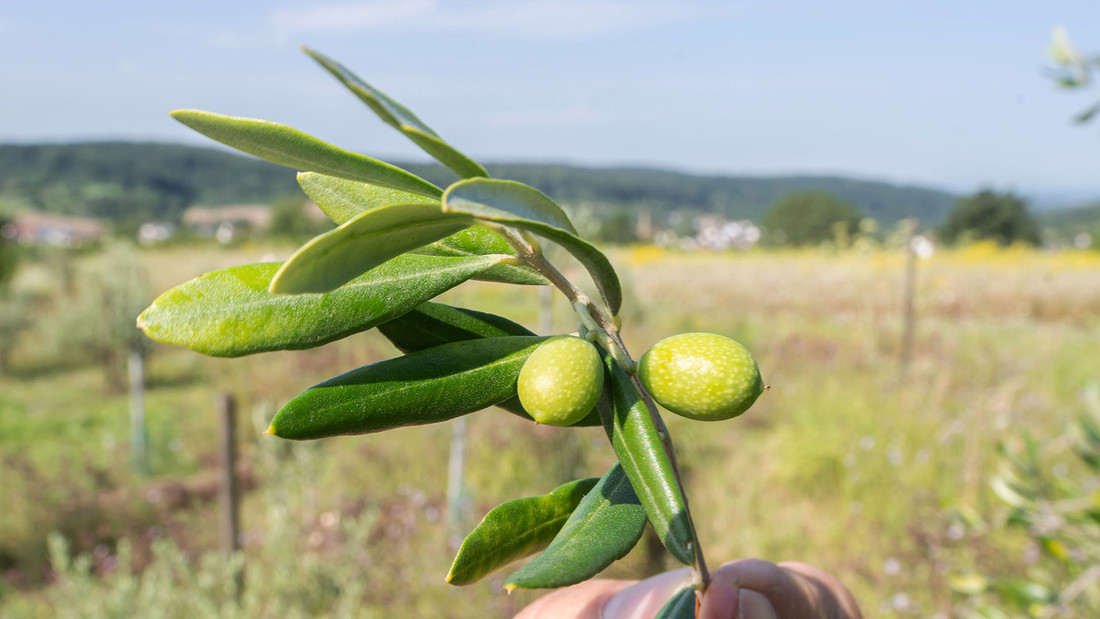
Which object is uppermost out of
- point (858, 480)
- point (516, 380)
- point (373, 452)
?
point (516, 380)

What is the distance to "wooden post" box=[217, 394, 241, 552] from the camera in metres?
2.85

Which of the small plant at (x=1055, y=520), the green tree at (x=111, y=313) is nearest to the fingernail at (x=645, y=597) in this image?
the small plant at (x=1055, y=520)

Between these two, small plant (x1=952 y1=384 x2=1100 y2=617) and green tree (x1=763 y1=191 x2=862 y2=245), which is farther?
green tree (x1=763 y1=191 x2=862 y2=245)

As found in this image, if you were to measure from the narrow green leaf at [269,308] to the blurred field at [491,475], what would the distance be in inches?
66.2

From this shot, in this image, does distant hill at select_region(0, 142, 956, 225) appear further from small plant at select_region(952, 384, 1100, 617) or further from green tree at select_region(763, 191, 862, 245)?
small plant at select_region(952, 384, 1100, 617)

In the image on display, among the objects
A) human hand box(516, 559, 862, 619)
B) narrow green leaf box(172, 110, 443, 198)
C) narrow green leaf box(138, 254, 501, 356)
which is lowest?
human hand box(516, 559, 862, 619)

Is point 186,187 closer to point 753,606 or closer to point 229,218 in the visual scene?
point 229,218

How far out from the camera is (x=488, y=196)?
0.26m

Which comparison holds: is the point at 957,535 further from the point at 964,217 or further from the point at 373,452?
the point at 964,217

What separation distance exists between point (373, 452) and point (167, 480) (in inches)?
53.2

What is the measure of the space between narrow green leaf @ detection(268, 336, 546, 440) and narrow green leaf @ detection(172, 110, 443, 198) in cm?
9

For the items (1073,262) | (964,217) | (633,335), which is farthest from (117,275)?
→ (964,217)

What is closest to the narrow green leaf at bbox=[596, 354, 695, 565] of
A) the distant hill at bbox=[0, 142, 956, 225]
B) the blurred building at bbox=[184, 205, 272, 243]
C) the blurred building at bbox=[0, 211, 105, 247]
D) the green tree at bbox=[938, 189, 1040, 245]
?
the blurred building at bbox=[0, 211, 105, 247]

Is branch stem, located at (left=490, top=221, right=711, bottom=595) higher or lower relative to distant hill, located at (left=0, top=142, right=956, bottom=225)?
higher
